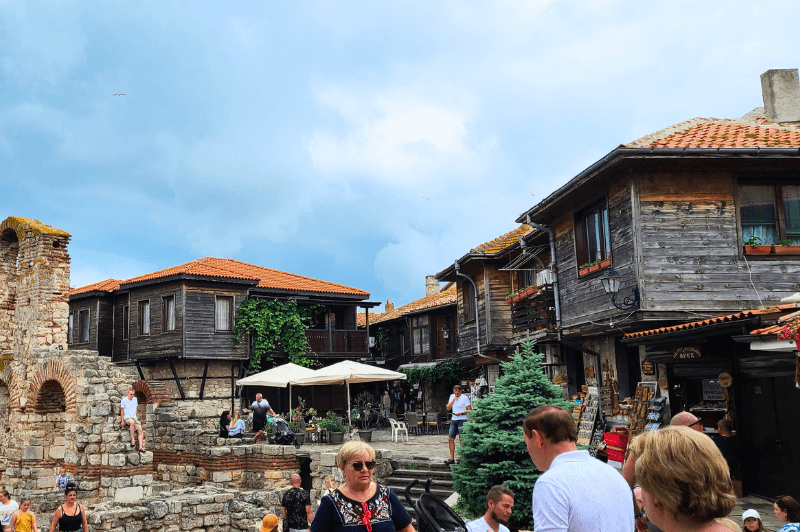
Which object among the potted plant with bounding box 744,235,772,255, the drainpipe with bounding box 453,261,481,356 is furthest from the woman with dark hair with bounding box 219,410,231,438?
the potted plant with bounding box 744,235,772,255

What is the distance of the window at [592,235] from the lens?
15086mm

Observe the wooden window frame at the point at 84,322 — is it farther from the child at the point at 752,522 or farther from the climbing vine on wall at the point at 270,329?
the child at the point at 752,522

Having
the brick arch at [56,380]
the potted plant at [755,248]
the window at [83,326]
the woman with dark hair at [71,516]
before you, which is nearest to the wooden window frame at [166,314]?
the window at [83,326]

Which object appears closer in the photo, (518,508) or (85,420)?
(518,508)

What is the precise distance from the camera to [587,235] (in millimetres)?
16000

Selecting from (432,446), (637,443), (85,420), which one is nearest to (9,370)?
(85,420)

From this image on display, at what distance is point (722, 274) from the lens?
13.6m

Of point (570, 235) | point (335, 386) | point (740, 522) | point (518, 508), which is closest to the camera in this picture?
point (740, 522)

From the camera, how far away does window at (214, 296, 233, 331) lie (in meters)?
28.0

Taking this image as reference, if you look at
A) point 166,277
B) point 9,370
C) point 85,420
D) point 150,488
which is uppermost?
point 166,277

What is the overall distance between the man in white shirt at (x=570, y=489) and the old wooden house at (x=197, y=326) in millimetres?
24089

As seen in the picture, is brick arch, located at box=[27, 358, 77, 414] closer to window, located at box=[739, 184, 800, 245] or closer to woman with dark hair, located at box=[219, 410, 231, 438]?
woman with dark hair, located at box=[219, 410, 231, 438]

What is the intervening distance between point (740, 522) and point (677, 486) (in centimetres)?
869

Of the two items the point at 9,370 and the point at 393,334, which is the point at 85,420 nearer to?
the point at 9,370
